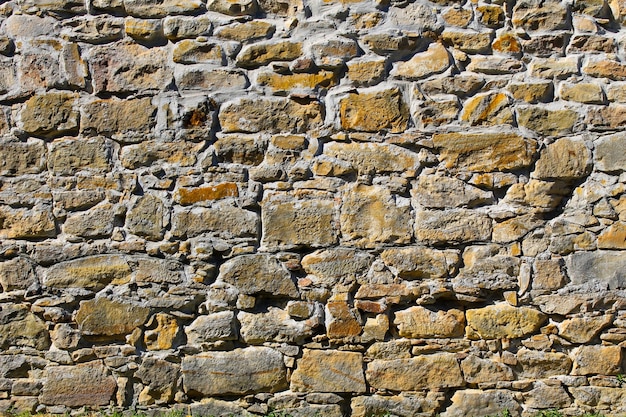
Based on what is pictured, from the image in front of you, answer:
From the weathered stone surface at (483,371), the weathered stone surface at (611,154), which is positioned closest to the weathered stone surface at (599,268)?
the weathered stone surface at (611,154)

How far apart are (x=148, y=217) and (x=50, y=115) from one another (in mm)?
705

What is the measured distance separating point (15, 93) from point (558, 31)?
2.65 metres

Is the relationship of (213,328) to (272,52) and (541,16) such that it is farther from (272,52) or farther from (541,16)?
(541,16)

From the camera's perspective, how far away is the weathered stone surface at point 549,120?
285cm

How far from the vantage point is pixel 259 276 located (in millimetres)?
2840

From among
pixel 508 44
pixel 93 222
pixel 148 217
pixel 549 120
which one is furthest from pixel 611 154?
pixel 93 222

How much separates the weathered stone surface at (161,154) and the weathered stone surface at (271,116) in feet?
0.63

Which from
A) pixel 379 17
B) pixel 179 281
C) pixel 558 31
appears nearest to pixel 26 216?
pixel 179 281

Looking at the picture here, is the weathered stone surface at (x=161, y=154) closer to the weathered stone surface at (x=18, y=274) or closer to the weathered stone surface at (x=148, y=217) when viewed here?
the weathered stone surface at (x=148, y=217)

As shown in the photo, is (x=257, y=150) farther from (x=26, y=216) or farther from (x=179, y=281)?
(x=26, y=216)

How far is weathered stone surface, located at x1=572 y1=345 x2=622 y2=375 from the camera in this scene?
279cm

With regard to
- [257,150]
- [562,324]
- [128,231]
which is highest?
[257,150]

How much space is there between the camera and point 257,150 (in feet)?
9.43

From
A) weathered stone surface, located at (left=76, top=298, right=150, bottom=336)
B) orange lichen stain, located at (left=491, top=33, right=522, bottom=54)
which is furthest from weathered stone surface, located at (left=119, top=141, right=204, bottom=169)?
orange lichen stain, located at (left=491, top=33, right=522, bottom=54)
